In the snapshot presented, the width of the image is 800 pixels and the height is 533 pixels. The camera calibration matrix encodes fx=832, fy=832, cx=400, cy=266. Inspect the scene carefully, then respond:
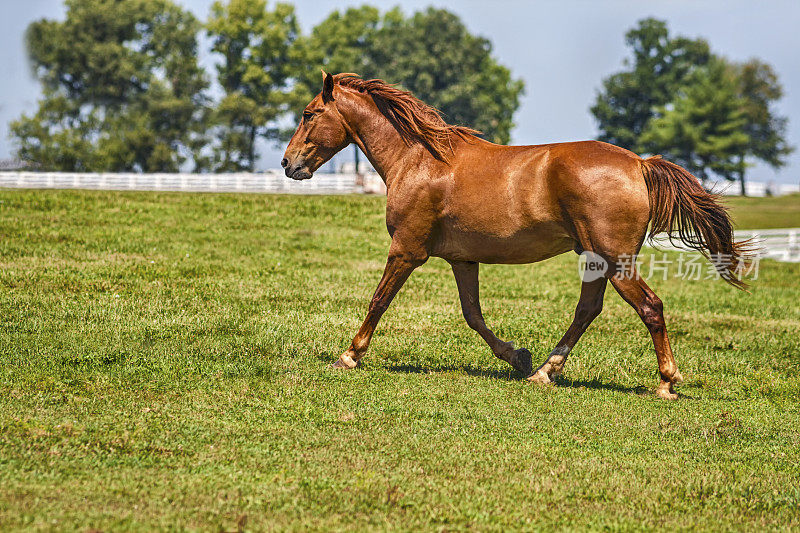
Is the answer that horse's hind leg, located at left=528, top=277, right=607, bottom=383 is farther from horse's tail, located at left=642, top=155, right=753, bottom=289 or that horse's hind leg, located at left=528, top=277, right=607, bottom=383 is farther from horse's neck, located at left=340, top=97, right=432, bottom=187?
horse's neck, located at left=340, top=97, right=432, bottom=187

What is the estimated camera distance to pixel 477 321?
389 inches

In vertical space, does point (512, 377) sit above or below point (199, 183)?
below

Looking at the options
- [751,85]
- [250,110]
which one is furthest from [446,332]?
[751,85]

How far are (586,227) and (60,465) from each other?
5.36m

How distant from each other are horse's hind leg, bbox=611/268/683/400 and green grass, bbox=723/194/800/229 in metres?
36.2

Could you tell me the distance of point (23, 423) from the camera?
21.6 ft

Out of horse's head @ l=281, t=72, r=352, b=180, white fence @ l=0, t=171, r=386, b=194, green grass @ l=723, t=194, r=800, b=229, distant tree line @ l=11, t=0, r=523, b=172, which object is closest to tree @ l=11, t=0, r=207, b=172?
distant tree line @ l=11, t=0, r=523, b=172

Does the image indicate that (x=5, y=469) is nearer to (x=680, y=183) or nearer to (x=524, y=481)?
(x=524, y=481)

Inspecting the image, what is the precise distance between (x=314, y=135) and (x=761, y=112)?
91.8 m

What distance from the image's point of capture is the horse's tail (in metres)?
8.52

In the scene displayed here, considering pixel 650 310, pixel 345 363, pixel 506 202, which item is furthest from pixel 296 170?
pixel 650 310

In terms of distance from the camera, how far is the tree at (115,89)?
221 feet

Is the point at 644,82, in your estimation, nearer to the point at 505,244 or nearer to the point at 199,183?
the point at 199,183

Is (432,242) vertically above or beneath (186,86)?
beneath
